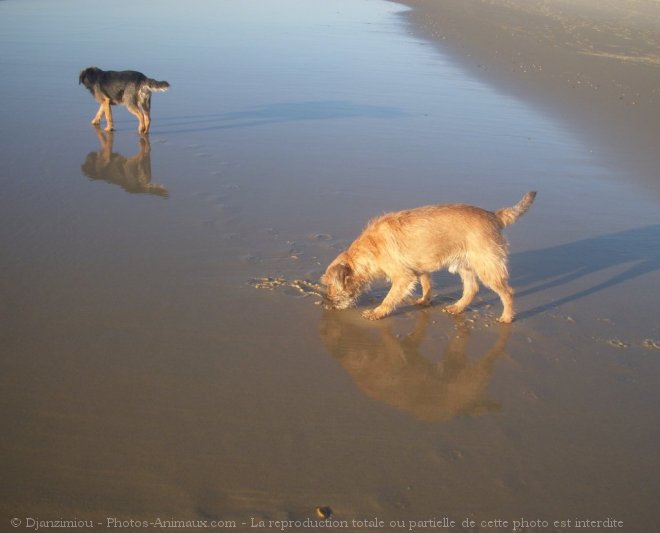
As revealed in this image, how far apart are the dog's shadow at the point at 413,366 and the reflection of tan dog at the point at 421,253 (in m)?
0.25

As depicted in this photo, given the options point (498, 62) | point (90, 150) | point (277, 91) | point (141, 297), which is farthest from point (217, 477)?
point (498, 62)

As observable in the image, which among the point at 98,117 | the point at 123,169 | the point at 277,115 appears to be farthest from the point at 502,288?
the point at 98,117

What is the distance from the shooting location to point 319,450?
12.8 feet

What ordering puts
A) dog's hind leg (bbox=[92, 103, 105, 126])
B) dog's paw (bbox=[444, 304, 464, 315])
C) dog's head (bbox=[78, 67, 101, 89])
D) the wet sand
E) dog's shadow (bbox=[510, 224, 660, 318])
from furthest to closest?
the wet sand < dog's head (bbox=[78, 67, 101, 89]) < dog's hind leg (bbox=[92, 103, 105, 126]) < dog's shadow (bbox=[510, 224, 660, 318]) < dog's paw (bbox=[444, 304, 464, 315])

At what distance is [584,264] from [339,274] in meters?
2.95

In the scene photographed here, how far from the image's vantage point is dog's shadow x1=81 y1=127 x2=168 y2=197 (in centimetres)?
799

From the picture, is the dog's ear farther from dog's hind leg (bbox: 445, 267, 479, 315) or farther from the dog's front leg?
dog's hind leg (bbox: 445, 267, 479, 315)

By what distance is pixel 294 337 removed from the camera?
518 centimetres

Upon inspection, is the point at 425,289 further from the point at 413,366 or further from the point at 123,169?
the point at 123,169

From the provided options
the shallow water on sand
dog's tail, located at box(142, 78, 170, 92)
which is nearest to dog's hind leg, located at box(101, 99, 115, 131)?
the shallow water on sand

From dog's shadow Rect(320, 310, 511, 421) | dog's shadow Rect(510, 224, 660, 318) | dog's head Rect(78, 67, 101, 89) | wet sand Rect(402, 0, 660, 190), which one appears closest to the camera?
dog's shadow Rect(320, 310, 511, 421)

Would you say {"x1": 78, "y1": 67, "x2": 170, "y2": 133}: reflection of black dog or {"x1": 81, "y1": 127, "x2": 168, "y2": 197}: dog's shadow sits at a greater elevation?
{"x1": 78, "y1": 67, "x2": 170, "y2": 133}: reflection of black dog

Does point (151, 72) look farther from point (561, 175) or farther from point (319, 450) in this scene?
point (319, 450)

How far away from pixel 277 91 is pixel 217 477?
34.8 feet
